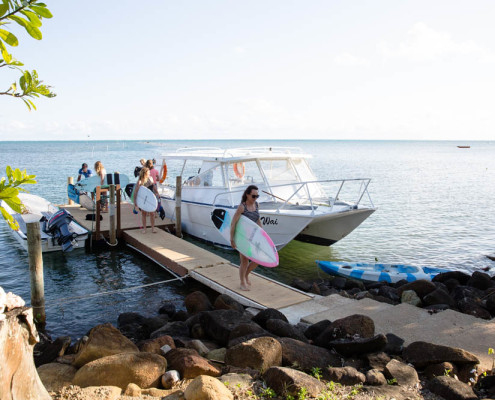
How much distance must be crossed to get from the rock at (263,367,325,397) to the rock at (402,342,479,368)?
1.43 metres

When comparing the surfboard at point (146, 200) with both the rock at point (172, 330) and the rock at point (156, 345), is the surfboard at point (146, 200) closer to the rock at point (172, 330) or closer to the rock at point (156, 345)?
the rock at point (172, 330)

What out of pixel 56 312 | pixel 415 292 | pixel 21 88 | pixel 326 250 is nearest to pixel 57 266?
pixel 56 312

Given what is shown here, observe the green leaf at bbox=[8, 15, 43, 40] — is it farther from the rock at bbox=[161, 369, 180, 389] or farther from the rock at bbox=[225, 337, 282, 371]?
the rock at bbox=[225, 337, 282, 371]

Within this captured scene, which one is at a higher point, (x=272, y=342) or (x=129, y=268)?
(x=272, y=342)

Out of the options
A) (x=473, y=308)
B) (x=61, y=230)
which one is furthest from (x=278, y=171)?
(x=473, y=308)

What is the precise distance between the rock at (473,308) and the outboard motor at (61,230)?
1066 centimetres

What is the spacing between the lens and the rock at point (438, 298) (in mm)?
8125

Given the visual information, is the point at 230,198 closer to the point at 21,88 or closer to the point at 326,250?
the point at 326,250

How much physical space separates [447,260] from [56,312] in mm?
11820

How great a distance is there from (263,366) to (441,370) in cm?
203

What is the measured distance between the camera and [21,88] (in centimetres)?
227

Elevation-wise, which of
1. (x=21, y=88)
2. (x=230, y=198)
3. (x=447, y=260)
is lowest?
(x=447, y=260)

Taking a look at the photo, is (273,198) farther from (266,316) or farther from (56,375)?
(56,375)

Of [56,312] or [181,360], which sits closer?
[181,360]
